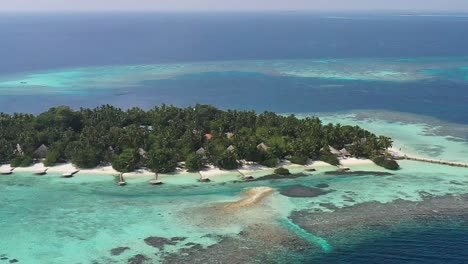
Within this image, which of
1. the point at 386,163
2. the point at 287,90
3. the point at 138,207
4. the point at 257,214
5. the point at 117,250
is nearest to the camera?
the point at 117,250

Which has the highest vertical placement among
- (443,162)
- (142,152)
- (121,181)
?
(142,152)

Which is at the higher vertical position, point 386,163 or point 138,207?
point 386,163

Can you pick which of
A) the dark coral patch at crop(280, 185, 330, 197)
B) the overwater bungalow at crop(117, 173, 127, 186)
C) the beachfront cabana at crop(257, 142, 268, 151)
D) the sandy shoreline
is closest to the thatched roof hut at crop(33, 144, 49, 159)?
the sandy shoreline

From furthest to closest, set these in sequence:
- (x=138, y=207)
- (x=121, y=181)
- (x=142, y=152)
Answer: (x=142, y=152), (x=121, y=181), (x=138, y=207)

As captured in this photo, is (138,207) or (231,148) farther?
(231,148)

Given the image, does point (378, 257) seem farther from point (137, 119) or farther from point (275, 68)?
point (275, 68)

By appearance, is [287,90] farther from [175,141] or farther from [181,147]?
[181,147]

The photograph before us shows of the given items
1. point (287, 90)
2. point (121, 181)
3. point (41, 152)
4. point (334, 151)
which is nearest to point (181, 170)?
point (121, 181)

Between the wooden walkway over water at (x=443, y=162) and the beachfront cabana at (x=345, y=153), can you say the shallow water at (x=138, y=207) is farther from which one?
the beachfront cabana at (x=345, y=153)
